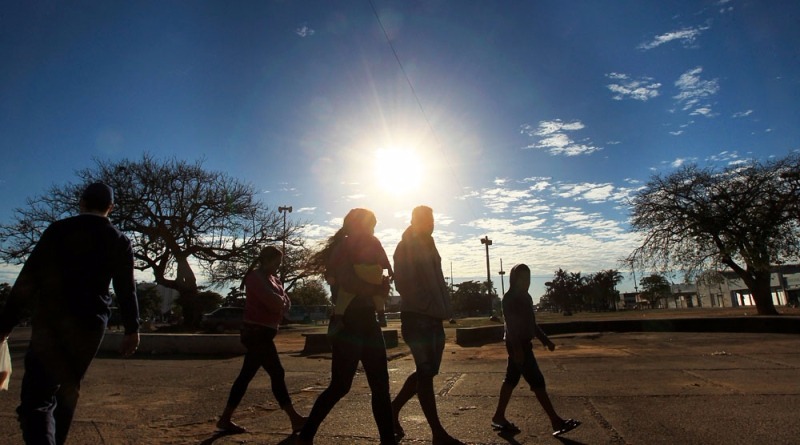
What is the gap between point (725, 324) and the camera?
15.3 m

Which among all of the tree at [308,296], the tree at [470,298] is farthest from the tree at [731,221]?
the tree at [470,298]

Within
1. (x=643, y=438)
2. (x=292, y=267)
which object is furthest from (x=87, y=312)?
(x=292, y=267)

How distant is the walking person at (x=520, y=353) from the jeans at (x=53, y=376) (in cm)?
285

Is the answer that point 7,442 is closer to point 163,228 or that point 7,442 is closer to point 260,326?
point 260,326

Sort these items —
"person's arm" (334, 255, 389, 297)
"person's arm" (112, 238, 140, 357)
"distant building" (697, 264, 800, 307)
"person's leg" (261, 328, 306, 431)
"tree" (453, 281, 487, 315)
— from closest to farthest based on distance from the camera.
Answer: "person's arm" (112, 238, 140, 357) → "person's arm" (334, 255, 389, 297) → "person's leg" (261, 328, 306, 431) → "distant building" (697, 264, 800, 307) → "tree" (453, 281, 487, 315)

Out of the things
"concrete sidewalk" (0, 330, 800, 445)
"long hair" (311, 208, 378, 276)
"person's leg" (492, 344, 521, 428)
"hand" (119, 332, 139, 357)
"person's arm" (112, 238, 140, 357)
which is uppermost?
"long hair" (311, 208, 378, 276)

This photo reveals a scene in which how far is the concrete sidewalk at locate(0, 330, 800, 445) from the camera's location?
355 centimetres

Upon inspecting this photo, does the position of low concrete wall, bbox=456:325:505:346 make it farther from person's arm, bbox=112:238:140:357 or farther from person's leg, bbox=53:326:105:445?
person's leg, bbox=53:326:105:445

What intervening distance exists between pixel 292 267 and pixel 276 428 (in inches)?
1080

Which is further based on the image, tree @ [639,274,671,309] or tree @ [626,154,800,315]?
tree @ [639,274,671,309]

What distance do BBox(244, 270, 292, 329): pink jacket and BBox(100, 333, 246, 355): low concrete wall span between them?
22.0 ft

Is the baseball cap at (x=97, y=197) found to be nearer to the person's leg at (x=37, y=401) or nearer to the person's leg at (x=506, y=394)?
the person's leg at (x=37, y=401)

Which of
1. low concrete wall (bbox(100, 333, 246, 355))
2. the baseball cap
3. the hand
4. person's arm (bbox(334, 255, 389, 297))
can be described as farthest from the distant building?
the baseball cap

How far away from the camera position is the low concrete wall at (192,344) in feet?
34.2
